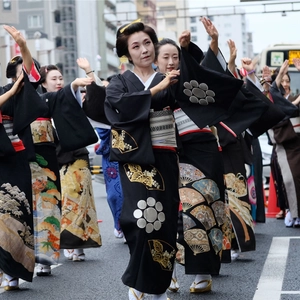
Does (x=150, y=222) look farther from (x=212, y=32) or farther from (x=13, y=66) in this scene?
(x=13, y=66)

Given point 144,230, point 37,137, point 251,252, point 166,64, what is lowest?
point 251,252

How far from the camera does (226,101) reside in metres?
5.48

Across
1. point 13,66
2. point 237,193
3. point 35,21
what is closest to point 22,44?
point 13,66

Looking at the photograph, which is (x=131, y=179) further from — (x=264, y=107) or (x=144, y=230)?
(x=264, y=107)

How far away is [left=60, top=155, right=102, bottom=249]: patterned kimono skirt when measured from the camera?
8211 mm

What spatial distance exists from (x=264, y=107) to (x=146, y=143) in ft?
4.76

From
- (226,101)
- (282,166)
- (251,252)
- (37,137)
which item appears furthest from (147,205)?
(282,166)

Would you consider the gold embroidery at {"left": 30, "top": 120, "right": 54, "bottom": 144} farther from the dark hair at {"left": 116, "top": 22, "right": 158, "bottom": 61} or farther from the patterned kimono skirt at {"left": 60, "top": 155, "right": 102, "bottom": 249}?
the dark hair at {"left": 116, "top": 22, "right": 158, "bottom": 61}

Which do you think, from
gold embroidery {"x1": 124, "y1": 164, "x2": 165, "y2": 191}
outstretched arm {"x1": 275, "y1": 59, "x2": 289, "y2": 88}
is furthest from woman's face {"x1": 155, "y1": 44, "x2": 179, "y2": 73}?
outstretched arm {"x1": 275, "y1": 59, "x2": 289, "y2": 88}

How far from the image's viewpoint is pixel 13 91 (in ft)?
20.7

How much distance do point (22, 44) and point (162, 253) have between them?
183cm

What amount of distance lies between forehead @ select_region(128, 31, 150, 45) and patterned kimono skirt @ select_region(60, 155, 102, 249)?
9.73ft

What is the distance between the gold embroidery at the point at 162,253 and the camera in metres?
5.17

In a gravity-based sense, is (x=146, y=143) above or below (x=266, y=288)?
above
